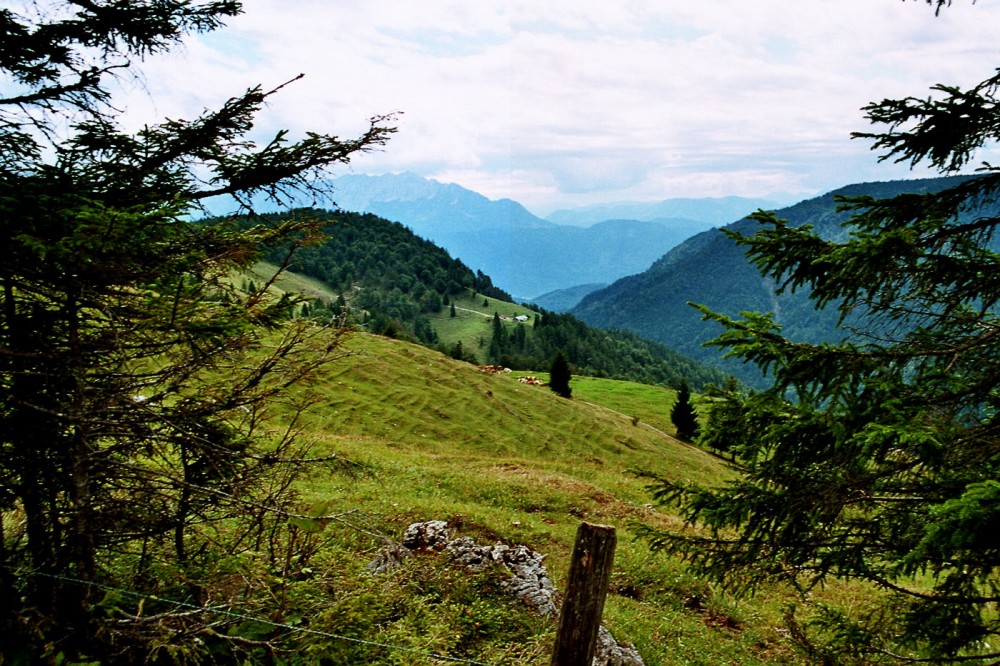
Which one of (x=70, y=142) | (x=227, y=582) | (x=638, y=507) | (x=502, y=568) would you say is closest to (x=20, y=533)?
(x=227, y=582)

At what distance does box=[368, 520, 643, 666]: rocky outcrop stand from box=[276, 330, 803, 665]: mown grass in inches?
13.3

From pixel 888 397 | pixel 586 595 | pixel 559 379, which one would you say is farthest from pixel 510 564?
pixel 559 379

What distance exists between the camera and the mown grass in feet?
22.8

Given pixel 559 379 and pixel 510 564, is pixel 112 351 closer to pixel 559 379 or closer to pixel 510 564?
pixel 510 564

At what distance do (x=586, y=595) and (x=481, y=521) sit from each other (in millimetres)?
9986

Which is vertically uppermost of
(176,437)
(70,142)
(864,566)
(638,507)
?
(70,142)

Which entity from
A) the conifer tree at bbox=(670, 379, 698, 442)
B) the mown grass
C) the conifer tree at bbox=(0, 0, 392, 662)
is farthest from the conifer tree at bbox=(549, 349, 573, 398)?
the conifer tree at bbox=(0, 0, 392, 662)

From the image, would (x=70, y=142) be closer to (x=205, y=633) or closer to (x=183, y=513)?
(x=183, y=513)

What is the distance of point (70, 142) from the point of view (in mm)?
5477

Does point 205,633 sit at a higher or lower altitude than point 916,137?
lower

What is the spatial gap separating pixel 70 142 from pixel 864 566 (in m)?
9.49

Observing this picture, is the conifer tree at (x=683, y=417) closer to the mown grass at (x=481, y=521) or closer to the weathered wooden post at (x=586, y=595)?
the mown grass at (x=481, y=521)

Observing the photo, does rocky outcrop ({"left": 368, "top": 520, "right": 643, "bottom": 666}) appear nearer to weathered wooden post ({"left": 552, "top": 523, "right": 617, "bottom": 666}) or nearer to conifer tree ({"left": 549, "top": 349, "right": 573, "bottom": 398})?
weathered wooden post ({"left": 552, "top": 523, "right": 617, "bottom": 666})

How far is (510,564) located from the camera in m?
9.59
